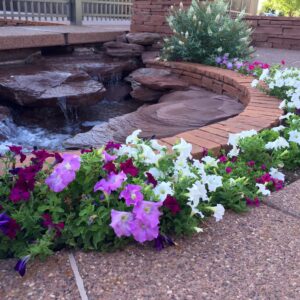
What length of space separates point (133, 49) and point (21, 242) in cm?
505

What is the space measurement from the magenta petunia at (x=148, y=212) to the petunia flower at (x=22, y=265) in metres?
0.41

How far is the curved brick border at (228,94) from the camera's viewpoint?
2.55m

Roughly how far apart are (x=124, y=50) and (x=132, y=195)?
4979 millimetres

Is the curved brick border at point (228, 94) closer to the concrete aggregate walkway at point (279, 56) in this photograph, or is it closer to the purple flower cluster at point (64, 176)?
the purple flower cluster at point (64, 176)

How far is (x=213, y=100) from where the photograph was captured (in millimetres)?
4008

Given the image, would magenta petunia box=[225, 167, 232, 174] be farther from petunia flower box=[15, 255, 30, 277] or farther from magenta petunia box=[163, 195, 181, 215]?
petunia flower box=[15, 255, 30, 277]

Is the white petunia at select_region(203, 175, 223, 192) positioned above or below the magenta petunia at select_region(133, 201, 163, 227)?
below

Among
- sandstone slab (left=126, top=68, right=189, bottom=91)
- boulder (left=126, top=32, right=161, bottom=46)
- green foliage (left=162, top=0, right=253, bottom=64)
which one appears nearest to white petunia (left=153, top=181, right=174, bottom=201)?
sandstone slab (left=126, top=68, right=189, bottom=91)

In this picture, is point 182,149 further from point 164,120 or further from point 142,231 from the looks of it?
point 164,120

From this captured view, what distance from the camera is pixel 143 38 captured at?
20.8ft

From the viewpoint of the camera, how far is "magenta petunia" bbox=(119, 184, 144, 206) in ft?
5.05

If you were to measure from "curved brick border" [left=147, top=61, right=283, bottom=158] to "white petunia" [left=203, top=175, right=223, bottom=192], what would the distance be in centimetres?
38

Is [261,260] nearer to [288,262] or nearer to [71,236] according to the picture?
[288,262]

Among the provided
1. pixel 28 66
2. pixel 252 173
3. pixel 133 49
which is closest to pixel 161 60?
pixel 133 49
